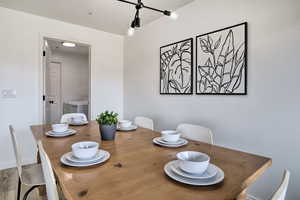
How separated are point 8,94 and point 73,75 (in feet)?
9.98

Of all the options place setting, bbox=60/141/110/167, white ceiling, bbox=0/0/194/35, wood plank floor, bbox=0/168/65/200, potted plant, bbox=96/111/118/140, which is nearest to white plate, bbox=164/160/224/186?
place setting, bbox=60/141/110/167

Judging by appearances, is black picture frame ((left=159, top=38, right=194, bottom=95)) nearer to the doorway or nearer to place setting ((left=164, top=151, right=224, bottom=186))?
place setting ((left=164, top=151, right=224, bottom=186))

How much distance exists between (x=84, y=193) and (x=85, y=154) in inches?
11.9

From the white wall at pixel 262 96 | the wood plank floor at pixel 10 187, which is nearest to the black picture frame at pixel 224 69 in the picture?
the white wall at pixel 262 96

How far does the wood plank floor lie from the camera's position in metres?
1.88

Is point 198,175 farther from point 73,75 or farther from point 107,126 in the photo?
point 73,75

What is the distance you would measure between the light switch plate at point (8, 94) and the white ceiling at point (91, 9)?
1256mm

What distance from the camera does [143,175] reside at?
0.82 m

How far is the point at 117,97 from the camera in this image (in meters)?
3.75

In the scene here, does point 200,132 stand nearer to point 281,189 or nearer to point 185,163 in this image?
point 185,163

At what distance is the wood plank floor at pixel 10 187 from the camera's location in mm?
1883

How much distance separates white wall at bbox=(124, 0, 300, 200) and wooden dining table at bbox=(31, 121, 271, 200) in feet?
2.44

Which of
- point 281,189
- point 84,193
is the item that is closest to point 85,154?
point 84,193

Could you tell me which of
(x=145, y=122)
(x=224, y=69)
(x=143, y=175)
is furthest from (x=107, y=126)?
(x=224, y=69)
